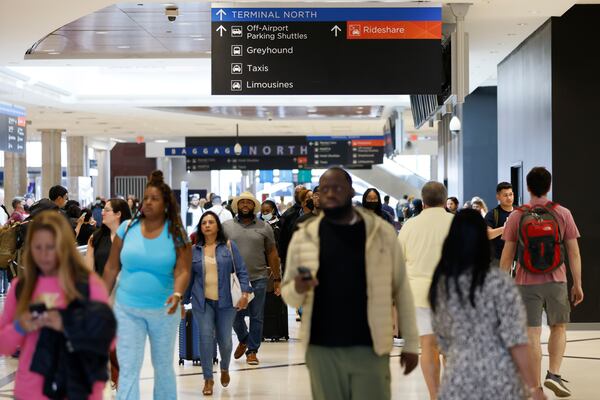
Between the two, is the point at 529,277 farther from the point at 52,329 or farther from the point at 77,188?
the point at 77,188

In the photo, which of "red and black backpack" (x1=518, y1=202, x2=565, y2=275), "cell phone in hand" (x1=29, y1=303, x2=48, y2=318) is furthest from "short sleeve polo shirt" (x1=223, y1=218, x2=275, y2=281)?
"cell phone in hand" (x1=29, y1=303, x2=48, y2=318)

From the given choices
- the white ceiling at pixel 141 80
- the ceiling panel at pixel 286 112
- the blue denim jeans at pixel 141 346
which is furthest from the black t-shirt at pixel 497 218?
the ceiling panel at pixel 286 112

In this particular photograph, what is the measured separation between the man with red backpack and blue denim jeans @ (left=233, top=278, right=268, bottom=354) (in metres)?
3.16

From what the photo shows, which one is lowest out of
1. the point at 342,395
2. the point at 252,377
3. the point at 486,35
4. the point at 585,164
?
the point at 252,377

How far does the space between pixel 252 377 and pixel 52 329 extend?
542 centimetres

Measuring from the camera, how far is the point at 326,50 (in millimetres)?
10516

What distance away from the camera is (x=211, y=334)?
837cm

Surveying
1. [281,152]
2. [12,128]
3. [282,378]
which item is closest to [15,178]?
[12,128]

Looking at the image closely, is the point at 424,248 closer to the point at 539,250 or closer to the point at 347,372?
the point at 539,250

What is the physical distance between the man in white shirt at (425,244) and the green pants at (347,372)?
2.21 metres

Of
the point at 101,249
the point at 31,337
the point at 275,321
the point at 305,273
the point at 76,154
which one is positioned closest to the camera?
the point at 31,337

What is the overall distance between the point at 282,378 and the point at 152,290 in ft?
11.2

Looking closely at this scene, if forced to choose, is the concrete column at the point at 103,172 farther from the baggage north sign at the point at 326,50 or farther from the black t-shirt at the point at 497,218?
the black t-shirt at the point at 497,218

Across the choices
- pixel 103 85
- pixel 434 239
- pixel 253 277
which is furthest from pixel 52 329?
pixel 103 85
